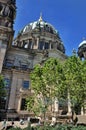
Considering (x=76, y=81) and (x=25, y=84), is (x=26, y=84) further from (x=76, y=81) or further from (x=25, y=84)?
(x=76, y=81)

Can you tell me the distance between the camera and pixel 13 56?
185 feet

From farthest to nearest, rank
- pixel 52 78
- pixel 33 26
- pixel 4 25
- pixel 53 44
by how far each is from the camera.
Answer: pixel 33 26
pixel 53 44
pixel 4 25
pixel 52 78

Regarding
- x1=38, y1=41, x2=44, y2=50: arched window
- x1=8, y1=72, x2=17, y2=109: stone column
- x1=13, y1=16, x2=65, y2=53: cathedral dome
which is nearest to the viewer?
x1=8, y1=72, x2=17, y2=109: stone column

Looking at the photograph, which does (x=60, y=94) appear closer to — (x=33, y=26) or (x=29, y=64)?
(x=29, y=64)

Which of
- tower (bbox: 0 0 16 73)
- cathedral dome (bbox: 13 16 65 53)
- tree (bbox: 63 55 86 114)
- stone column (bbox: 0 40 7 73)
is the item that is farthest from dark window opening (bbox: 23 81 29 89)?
tree (bbox: 63 55 86 114)

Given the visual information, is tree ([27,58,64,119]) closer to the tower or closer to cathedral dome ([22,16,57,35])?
the tower

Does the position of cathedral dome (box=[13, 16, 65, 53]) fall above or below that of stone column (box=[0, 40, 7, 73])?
above

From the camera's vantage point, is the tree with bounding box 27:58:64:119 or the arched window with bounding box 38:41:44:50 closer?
the tree with bounding box 27:58:64:119

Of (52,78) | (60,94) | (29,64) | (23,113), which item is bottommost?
(23,113)

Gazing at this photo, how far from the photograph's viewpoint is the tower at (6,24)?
51191mm

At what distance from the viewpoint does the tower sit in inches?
2015

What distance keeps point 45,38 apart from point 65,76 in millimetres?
43782

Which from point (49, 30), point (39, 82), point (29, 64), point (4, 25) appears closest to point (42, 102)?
point (39, 82)

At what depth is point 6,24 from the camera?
54.6 metres
